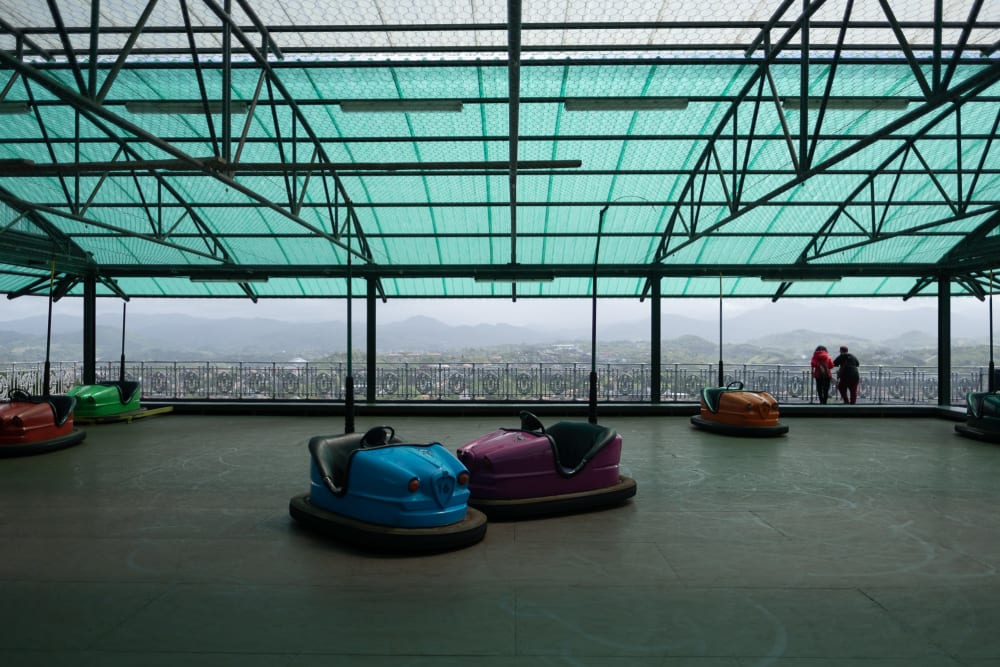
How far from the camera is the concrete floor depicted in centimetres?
271

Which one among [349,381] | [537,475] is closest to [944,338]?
[537,475]

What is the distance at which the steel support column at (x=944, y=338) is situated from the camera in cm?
1214

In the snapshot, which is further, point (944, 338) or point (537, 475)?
point (944, 338)

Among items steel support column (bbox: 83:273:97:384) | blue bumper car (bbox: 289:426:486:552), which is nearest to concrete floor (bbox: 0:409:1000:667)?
blue bumper car (bbox: 289:426:486:552)

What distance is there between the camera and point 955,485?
596cm

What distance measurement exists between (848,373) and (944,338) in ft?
6.82

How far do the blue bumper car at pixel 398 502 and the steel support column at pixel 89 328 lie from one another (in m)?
11.3

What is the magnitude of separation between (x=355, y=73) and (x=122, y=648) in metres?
7.90

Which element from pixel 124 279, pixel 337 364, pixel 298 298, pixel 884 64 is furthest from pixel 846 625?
pixel 124 279

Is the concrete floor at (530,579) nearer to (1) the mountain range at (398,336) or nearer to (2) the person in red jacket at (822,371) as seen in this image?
(1) the mountain range at (398,336)

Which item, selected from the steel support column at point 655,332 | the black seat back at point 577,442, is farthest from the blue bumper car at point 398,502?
the steel support column at point 655,332

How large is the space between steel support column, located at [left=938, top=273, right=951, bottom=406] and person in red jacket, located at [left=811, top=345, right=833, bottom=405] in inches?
89.3

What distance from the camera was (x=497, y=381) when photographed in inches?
516

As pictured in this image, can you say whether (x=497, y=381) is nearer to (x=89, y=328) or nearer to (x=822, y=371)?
(x=822, y=371)
